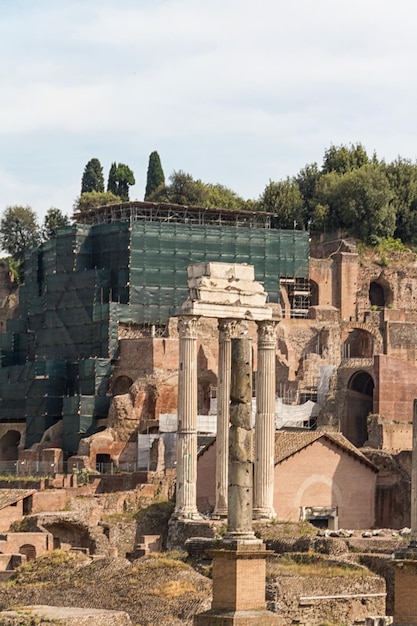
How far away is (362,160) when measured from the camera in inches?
4035

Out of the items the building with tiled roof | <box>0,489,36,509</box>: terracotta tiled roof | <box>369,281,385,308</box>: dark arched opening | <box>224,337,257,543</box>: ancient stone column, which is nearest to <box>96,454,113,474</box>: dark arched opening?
<box>0,489,36,509</box>: terracotta tiled roof

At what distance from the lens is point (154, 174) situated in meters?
110

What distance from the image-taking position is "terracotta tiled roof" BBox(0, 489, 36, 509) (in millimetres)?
62219

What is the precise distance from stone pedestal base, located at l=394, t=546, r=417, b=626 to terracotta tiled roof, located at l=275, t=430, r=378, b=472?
1388 inches

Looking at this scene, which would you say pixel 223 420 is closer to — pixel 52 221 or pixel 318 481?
pixel 318 481

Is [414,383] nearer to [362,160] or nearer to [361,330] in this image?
[361,330]

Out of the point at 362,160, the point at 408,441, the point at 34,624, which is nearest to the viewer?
the point at 34,624

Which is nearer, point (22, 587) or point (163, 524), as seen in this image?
point (22, 587)

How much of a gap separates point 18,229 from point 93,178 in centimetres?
1000

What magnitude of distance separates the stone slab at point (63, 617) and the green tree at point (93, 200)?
65.1 metres

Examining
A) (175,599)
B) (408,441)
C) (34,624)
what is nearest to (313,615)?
(175,599)

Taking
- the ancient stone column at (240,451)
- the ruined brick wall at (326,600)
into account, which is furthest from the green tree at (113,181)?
the ancient stone column at (240,451)

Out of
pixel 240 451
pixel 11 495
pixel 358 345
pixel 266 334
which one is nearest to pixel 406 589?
pixel 240 451

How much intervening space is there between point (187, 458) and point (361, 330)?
30874 millimetres
